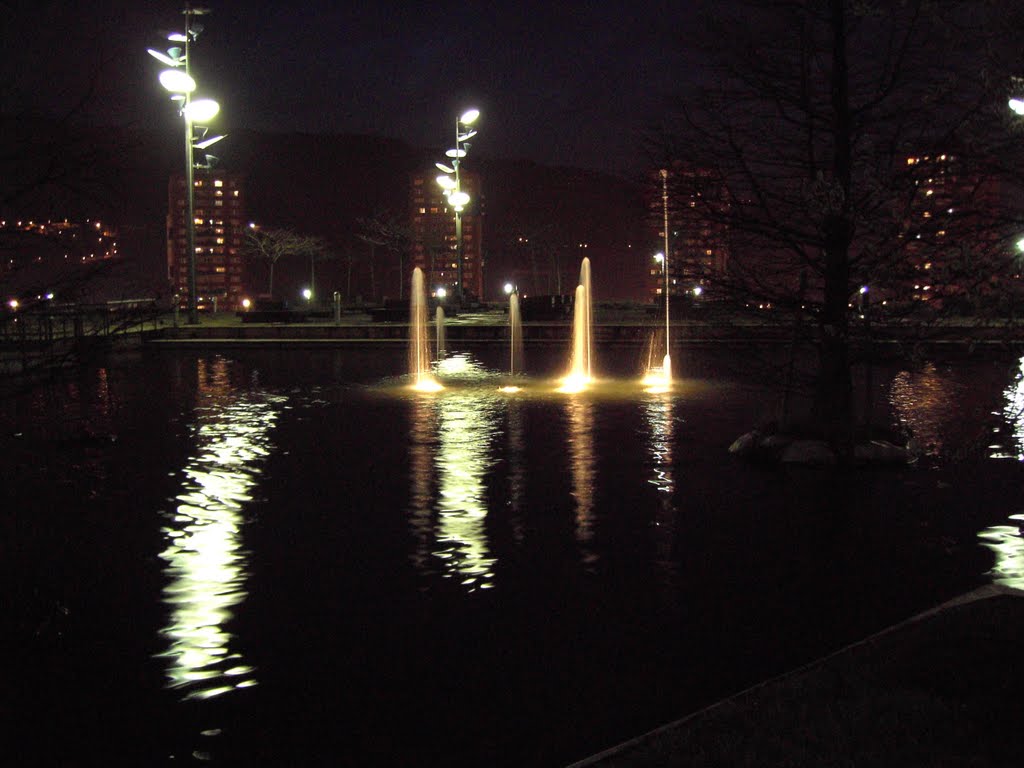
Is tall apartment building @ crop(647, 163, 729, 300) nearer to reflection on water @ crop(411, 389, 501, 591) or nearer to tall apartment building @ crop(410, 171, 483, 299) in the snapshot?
reflection on water @ crop(411, 389, 501, 591)

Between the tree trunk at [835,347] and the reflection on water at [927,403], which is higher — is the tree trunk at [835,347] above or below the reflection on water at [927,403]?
above

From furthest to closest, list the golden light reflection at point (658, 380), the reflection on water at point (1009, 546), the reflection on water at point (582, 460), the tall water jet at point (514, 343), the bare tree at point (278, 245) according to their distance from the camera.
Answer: the bare tree at point (278, 245) → the tall water jet at point (514, 343) → the golden light reflection at point (658, 380) → the reflection on water at point (582, 460) → the reflection on water at point (1009, 546)

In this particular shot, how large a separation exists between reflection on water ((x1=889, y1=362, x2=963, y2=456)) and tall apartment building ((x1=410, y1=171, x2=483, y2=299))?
157 feet

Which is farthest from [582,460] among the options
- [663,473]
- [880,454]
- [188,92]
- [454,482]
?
[188,92]

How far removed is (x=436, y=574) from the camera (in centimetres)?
800

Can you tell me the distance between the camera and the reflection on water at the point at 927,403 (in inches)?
562

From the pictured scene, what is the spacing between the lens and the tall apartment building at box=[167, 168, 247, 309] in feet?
312

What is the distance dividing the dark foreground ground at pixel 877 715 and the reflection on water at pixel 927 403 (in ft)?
24.7

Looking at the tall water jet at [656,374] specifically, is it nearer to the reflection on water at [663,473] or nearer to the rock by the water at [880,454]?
the reflection on water at [663,473]

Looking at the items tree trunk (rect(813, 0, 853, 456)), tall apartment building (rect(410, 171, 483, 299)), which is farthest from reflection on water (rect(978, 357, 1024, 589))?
tall apartment building (rect(410, 171, 483, 299))

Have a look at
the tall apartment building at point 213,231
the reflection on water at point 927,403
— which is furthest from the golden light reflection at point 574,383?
the tall apartment building at point 213,231

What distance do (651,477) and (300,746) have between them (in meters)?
7.15

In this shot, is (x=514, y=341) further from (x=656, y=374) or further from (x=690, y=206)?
(x=690, y=206)

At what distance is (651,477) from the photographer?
1173cm
